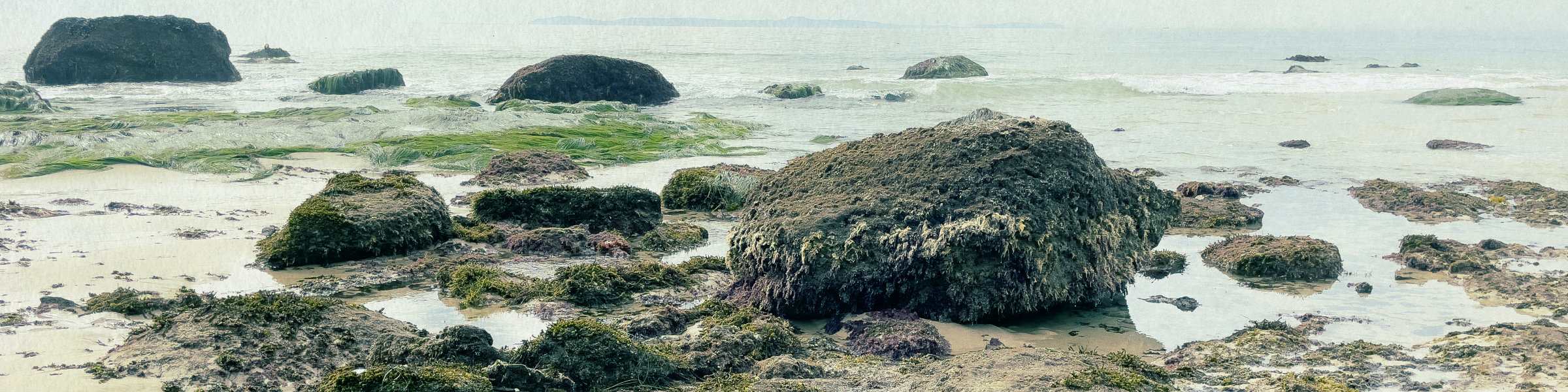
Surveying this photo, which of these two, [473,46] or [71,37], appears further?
[473,46]

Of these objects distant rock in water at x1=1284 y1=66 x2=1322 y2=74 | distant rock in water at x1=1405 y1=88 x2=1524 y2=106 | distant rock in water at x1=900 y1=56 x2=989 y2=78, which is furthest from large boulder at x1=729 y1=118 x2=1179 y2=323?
distant rock in water at x1=1284 y1=66 x2=1322 y2=74

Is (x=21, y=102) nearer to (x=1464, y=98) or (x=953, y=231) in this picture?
(x=953, y=231)

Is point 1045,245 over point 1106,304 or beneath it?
over

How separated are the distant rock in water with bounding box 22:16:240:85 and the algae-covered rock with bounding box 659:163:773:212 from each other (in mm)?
23221

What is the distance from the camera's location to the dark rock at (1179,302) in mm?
5840

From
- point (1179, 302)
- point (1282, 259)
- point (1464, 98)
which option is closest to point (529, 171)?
point (1179, 302)

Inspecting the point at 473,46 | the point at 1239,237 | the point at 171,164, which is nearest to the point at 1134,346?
the point at 1239,237

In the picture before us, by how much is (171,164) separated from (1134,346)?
33.3 ft

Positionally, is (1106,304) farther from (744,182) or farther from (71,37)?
(71,37)

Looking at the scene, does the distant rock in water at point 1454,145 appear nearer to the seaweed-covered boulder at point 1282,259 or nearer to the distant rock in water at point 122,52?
the seaweed-covered boulder at point 1282,259

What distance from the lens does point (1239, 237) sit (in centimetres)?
741

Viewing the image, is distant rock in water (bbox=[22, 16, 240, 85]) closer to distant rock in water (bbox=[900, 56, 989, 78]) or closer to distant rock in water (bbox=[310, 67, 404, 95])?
distant rock in water (bbox=[310, 67, 404, 95])

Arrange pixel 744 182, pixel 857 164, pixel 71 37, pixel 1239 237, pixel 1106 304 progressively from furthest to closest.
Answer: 1. pixel 71 37
2. pixel 744 182
3. pixel 1239 237
4. pixel 857 164
5. pixel 1106 304

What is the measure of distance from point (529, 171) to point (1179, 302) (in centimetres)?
735
